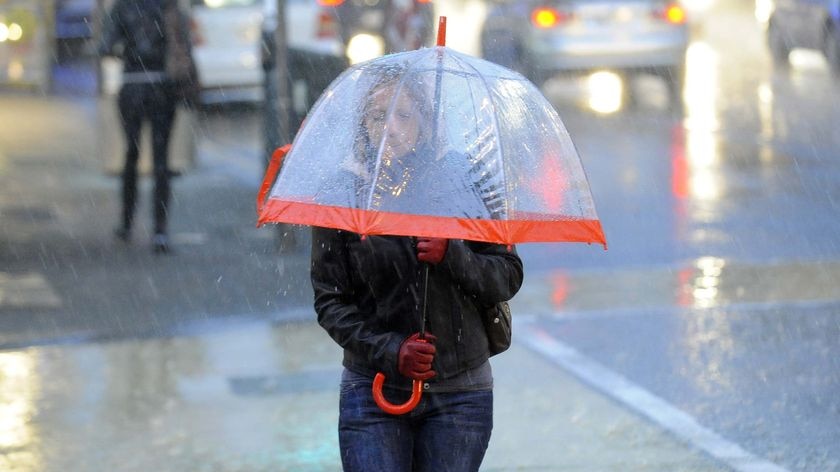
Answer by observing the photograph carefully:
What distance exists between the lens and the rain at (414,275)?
349 centimetres

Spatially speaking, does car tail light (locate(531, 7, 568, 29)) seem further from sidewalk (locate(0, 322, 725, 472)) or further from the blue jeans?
the blue jeans


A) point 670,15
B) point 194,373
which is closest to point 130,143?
point 194,373

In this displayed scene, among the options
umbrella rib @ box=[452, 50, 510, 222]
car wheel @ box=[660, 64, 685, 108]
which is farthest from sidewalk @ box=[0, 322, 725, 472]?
car wheel @ box=[660, 64, 685, 108]

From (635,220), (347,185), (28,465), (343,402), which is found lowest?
(635,220)

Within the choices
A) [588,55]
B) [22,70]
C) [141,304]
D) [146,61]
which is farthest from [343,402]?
[22,70]

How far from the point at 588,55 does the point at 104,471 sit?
13617mm

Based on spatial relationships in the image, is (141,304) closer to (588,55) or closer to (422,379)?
(422,379)

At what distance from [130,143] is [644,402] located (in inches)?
185

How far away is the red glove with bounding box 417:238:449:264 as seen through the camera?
11.4 feet

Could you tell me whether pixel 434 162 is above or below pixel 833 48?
above

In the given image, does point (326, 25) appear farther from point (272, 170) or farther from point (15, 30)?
point (272, 170)

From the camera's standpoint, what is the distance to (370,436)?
3.53m

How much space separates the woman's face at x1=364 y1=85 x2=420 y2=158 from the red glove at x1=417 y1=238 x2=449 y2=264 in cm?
26

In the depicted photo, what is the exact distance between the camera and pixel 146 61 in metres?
9.38
